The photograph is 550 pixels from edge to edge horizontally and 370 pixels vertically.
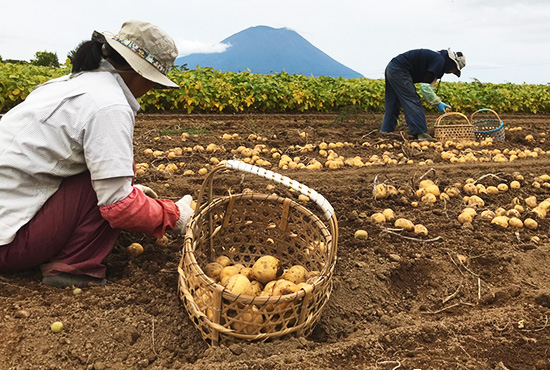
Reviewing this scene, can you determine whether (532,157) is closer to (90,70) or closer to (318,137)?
(318,137)

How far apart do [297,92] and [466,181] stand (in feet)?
22.2

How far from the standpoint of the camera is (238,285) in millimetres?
2014

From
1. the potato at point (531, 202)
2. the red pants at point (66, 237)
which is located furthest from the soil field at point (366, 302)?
the red pants at point (66, 237)

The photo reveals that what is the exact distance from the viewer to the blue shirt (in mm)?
7365

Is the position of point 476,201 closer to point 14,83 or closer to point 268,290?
point 268,290

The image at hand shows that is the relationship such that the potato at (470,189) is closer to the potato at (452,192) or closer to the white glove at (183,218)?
the potato at (452,192)

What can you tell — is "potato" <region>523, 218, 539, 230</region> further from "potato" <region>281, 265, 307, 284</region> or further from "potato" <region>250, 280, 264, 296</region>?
"potato" <region>250, 280, 264, 296</region>

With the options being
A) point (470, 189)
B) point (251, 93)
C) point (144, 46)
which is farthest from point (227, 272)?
point (251, 93)

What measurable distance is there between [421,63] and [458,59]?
23.3 inches

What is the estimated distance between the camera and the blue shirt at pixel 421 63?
7.36 metres

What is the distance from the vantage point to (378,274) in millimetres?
2662

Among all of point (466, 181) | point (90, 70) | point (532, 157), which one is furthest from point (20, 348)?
point (532, 157)

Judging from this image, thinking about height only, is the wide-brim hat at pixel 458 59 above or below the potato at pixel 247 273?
above

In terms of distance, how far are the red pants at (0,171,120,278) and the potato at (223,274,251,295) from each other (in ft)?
2.42
